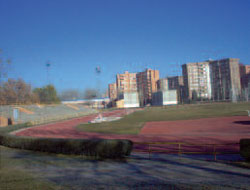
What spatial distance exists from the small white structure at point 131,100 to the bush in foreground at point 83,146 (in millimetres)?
50082

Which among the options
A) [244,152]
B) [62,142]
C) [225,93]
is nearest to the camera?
[244,152]

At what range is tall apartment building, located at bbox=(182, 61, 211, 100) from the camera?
69375mm

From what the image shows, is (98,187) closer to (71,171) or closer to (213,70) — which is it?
(71,171)

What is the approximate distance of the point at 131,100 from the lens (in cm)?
6981

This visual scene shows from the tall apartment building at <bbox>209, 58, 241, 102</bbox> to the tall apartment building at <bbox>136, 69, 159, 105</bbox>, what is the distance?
66.7 ft

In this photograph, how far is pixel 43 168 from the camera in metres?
11.1

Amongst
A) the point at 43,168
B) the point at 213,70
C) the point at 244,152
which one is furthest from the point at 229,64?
the point at 43,168

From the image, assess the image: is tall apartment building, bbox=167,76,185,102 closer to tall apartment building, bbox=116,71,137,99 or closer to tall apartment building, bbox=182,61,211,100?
tall apartment building, bbox=182,61,211,100

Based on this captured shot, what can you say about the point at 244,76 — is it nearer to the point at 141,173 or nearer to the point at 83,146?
the point at 83,146

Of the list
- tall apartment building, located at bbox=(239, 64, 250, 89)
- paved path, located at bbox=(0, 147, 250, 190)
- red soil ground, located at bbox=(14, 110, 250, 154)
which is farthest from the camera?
tall apartment building, located at bbox=(239, 64, 250, 89)

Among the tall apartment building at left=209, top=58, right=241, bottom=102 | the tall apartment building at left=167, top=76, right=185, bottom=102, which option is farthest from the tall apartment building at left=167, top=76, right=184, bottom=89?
the tall apartment building at left=209, top=58, right=241, bottom=102

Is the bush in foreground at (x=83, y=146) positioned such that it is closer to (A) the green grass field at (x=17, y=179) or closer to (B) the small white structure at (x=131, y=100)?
(A) the green grass field at (x=17, y=179)

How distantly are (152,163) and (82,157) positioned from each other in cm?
477

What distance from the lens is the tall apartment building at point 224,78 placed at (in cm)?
6519
